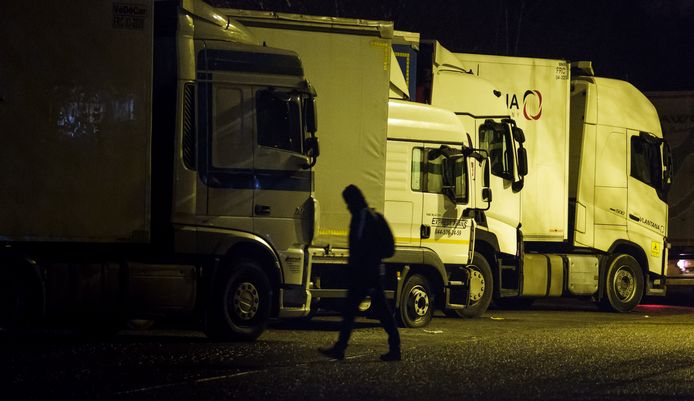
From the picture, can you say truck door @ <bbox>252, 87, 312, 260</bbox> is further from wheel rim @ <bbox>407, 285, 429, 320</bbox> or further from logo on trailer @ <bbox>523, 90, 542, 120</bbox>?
logo on trailer @ <bbox>523, 90, 542, 120</bbox>

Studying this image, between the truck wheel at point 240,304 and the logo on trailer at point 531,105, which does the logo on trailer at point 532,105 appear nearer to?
the logo on trailer at point 531,105

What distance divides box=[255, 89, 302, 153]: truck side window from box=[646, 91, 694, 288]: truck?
478 inches

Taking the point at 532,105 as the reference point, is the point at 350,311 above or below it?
below

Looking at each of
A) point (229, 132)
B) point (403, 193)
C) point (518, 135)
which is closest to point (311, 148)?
point (229, 132)

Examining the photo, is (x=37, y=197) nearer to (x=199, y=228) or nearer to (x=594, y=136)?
(x=199, y=228)

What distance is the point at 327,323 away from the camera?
17219 mm

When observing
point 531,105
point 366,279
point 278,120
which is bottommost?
point 366,279

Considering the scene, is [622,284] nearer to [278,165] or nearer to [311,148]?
[311,148]

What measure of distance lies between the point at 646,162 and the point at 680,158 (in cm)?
249

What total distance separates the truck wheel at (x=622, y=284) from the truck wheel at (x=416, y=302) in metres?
6.14

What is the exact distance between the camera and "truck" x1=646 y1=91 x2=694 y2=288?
77.7ft

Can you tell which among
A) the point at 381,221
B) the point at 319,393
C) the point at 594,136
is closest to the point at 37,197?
the point at 381,221

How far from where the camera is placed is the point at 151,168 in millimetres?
13156

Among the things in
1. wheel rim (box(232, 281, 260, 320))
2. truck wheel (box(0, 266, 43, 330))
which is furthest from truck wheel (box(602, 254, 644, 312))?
truck wheel (box(0, 266, 43, 330))
